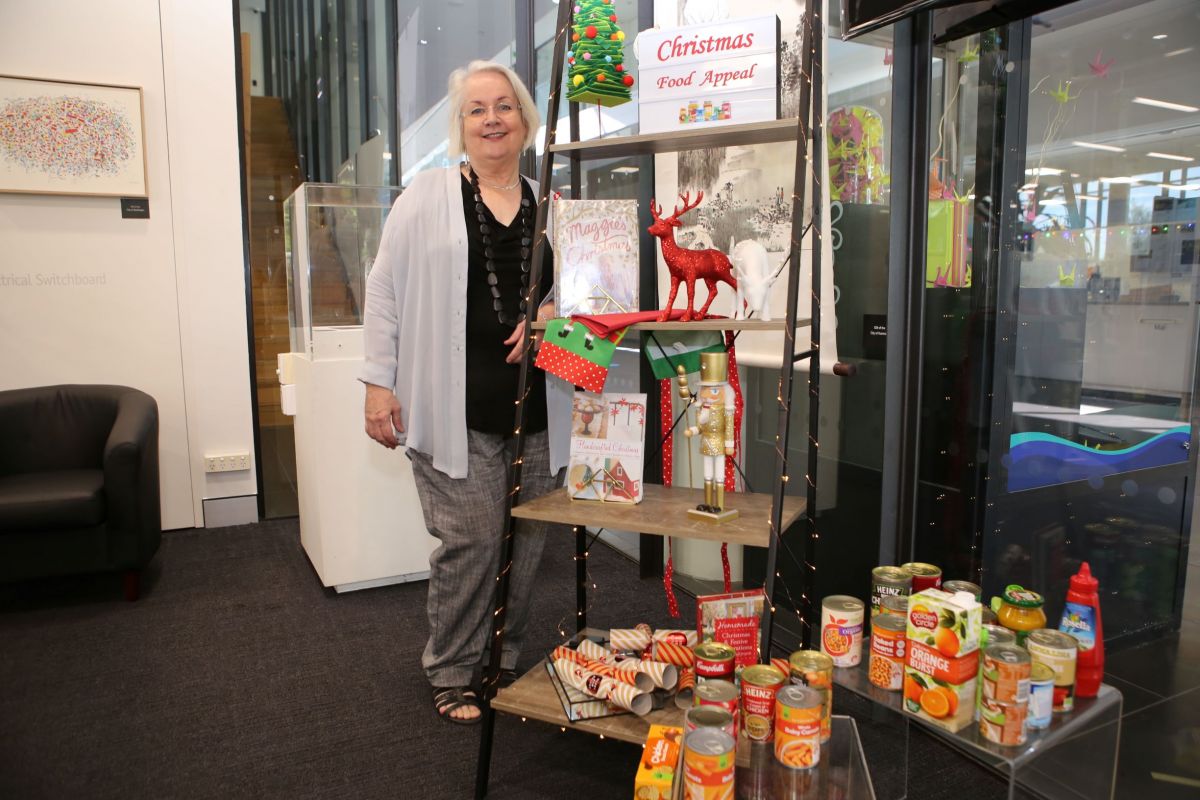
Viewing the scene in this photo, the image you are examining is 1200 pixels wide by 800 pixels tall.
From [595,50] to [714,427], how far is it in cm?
97

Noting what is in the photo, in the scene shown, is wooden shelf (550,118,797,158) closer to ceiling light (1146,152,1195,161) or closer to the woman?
the woman

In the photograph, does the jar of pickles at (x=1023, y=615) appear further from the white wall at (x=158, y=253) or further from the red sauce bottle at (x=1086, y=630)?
the white wall at (x=158, y=253)

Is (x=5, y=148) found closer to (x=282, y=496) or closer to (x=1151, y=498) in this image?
(x=282, y=496)

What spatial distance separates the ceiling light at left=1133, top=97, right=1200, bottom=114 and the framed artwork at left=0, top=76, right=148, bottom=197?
154 inches

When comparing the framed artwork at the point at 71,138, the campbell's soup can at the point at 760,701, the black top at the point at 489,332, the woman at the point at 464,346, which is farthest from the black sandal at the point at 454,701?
the framed artwork at the point at 71,138

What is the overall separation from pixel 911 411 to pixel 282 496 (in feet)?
10.9

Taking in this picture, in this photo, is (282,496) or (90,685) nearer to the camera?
(90,685)

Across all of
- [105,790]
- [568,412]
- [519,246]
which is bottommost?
[105,790]

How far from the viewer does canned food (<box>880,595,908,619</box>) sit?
5.01 ft

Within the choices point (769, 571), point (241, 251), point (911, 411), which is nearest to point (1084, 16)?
point (911, 411)

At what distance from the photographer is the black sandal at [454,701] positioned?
7.25 feet

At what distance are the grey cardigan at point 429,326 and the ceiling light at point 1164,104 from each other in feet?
4.82

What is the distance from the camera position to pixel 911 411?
2143 mm

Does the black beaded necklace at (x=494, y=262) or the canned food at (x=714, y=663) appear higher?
the black beaded necklace at (x=494, y=262)
